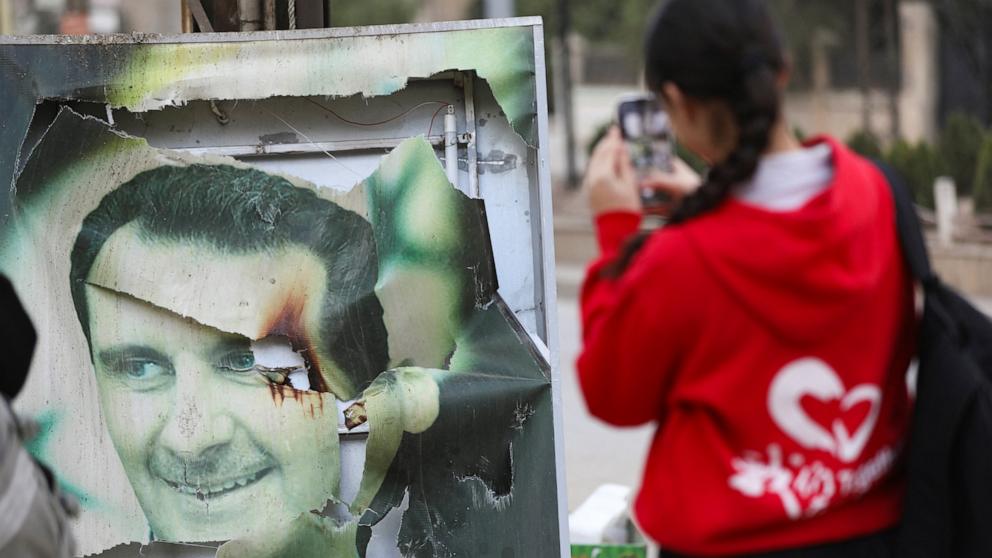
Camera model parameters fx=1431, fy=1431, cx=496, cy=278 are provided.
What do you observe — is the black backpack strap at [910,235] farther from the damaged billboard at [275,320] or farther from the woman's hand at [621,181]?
the damaged billboard at [275,320]

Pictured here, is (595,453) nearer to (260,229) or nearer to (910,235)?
(260,229)

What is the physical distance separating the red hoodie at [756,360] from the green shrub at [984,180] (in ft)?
46.2

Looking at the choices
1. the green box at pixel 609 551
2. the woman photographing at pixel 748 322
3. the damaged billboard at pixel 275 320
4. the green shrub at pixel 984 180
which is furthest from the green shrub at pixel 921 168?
the woman photographing at pixel 748 322

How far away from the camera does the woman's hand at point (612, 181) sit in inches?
86.3

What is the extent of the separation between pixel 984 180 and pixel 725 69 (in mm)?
14361

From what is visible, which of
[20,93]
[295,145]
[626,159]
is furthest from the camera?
[295,145]

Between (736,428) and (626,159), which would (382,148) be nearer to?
(626,159)

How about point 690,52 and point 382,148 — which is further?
point 382,148

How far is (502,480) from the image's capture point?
3.74m

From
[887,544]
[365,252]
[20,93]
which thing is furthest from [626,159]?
[20,93]

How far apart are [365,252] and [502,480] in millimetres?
696

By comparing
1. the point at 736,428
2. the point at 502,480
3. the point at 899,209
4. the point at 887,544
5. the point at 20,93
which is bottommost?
the point at 502,480

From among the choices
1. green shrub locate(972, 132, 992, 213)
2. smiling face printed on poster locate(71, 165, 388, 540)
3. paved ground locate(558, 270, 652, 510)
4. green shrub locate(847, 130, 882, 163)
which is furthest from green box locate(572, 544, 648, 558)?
green shrub locate(847, 130, 882, 163)

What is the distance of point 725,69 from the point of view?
2062 mm
